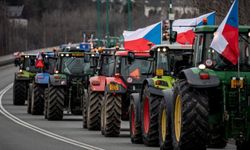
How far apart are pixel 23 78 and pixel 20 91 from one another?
1.97 feet

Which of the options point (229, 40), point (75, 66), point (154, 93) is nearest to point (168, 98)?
point (154, 93)

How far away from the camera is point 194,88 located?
18750 millimetres

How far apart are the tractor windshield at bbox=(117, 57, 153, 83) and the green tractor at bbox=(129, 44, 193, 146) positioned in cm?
250

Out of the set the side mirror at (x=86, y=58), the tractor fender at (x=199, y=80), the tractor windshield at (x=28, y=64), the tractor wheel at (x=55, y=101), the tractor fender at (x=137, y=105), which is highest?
the tractor fender at (x=199, y=80)

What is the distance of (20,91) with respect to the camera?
157ft

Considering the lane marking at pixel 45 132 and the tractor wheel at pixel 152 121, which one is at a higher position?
the tractor wheel at pixel 152 121

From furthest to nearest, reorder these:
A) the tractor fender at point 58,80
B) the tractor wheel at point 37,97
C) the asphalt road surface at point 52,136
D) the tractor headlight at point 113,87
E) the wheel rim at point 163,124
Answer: the tractor wheel at point 37,97, the tractor fender at point 58,80, the tractor headlight at point 113,87, the asphalt road surface at point 52,136, the wheel rim at point 163,124

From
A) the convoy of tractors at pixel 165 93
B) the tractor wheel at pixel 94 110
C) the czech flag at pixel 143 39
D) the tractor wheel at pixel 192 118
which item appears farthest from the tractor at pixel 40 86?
the tractor wheel at pixel 192 118

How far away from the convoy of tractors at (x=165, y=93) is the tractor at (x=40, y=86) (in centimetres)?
168

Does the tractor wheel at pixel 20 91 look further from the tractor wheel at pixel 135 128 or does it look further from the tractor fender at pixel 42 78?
the tractor wheel at pixel 135 128

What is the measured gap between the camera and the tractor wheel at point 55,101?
35125mm

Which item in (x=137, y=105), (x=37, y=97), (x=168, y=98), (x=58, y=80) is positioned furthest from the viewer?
(x=37, y=97)

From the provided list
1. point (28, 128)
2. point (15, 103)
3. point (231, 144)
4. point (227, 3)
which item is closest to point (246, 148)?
point (231, 144)

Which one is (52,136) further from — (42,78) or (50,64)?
(50,64)
